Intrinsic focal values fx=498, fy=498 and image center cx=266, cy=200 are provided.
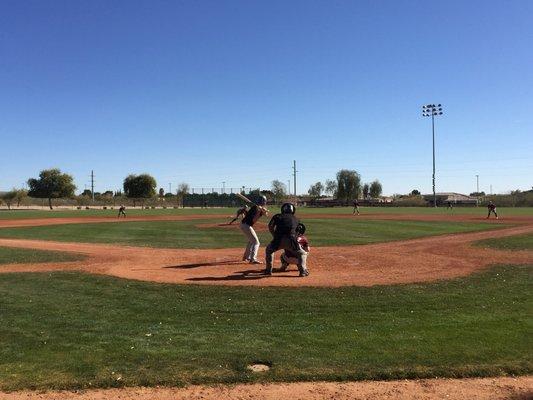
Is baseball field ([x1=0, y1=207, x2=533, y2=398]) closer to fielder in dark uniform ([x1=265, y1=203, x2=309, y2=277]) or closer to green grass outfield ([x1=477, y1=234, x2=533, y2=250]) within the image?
fielder in dark uniform ([x1=265, y1=203, x2=309, y2=277])

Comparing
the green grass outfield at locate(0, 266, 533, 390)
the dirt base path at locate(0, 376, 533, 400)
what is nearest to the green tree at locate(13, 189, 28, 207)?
the green grass outfield at locate(0, 266, 533, 390)

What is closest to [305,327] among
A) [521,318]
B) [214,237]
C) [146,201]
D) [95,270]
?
[521,318]

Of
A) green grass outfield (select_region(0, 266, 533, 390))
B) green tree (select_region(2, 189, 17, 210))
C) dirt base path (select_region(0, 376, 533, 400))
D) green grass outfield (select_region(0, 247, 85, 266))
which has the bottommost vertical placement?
dirt base path (select_region(0, 376, 533, 400))

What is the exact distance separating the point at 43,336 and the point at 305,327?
3389 mm

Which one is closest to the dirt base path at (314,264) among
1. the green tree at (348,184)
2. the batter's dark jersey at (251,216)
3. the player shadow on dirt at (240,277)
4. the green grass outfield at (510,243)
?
the player shadow on dirt at (240,277)

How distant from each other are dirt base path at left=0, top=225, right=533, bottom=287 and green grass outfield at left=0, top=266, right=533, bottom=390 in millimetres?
930

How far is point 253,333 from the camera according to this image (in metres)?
6.52

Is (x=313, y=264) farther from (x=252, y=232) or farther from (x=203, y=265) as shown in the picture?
(x=203, y=265)

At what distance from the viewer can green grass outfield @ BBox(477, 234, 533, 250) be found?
16.9 m

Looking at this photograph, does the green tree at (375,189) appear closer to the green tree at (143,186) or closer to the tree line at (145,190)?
the tree line at (145,190)

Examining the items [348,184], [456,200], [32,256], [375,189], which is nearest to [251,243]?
[32,256]

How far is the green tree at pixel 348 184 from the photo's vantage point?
4813 inches

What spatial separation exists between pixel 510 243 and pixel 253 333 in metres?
14.8

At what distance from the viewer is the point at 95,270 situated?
11742 millimetres
